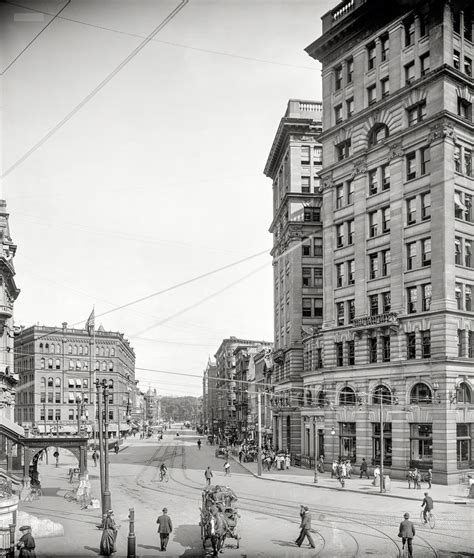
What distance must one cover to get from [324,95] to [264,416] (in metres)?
59.9

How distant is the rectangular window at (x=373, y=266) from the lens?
50438 mm

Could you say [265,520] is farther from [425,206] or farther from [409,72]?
[409,72]

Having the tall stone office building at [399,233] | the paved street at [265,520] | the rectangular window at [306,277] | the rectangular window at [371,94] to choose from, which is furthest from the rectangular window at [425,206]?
the rectangular window at [306,277]

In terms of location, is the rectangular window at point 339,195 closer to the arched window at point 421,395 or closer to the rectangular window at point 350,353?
the rectangular window at point 350,353

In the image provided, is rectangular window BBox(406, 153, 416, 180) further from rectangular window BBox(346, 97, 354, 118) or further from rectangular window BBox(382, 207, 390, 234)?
rectangular window BBox(346, 97, 354, 118)

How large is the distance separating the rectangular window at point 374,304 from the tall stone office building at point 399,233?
0.39 ft

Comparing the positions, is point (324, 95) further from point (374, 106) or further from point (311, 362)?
point (311, 362)

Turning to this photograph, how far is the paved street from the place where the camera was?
74.6ft

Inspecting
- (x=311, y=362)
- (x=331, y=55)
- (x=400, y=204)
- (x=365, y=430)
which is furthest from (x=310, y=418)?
(x=331, y=55)

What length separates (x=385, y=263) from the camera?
163 ft

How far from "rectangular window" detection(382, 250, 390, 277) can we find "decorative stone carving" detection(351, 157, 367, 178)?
274 inches

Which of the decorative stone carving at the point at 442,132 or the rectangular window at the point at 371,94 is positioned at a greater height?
the rectangular window at the point at 371,94

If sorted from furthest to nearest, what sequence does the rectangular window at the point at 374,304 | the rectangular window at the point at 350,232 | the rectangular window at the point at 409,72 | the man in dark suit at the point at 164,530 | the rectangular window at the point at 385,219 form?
1. the rectangular window at the point at 350,232
2. the rectangular window at the point at 374,304
3. the rectangular window at the point at 385,219
4. the rectangular window at the point at 409,72
5. the man in dark suit at the point at 164,530

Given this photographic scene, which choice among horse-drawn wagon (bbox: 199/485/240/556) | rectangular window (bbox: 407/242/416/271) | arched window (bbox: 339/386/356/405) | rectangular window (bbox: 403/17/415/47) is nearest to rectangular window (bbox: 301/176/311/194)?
rectangular window (bbox: 403/17/415/47)
